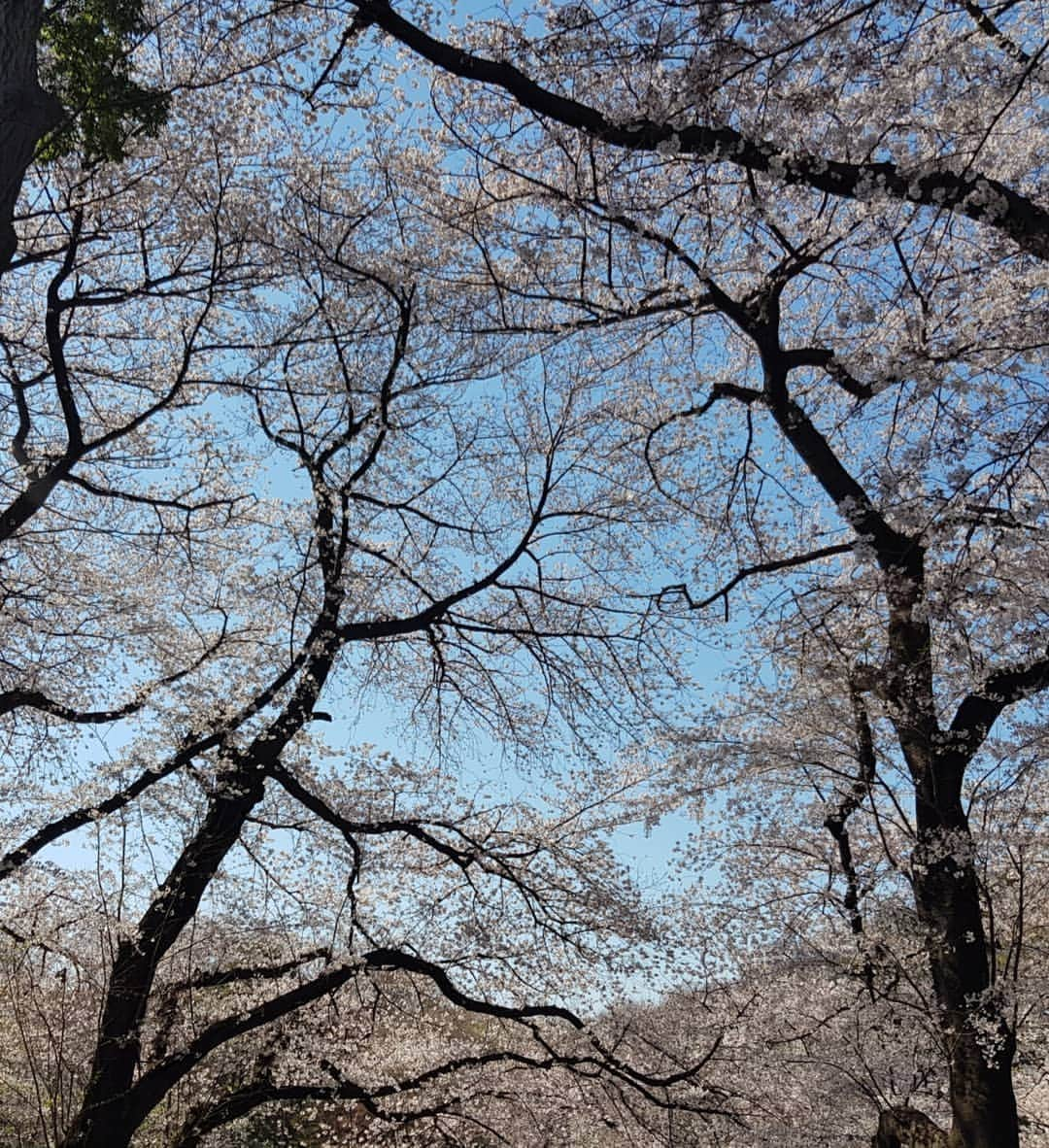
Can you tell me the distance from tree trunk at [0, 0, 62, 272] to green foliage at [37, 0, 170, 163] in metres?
1.54

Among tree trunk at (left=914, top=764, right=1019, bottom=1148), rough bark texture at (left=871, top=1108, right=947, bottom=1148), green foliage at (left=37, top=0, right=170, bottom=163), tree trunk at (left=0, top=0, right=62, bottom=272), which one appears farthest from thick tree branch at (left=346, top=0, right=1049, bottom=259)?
rough bark texture at (left=871, top=1108, right=947, bottom=1148)

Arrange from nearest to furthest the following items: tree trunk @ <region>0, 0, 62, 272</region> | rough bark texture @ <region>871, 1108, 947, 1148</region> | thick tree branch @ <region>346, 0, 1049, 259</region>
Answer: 1. tree trunk @ <region>0, 0, 62, 272</region>
2. thick tree branch @ <region>346, 0, 1049, 259</region>
3. rough bark texture @ <region>871, 1108, 947, 1148</region>

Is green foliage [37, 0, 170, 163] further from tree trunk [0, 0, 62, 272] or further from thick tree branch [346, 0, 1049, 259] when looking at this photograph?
thick tree branch [346, 0, 1049, 259]

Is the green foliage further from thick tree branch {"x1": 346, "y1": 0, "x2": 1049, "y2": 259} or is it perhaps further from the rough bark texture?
the rough bark texture

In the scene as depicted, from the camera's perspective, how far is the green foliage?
5539 mm

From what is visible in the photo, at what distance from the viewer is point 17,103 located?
388 centimetres

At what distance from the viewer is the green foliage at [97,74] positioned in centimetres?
554

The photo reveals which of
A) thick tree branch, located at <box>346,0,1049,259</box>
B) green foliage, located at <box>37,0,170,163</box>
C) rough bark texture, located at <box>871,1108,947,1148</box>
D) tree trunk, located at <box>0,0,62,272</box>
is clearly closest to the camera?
tree trunk, located at <box>0,0,62,272</box>

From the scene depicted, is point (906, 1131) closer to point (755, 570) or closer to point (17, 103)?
point (755, 570)

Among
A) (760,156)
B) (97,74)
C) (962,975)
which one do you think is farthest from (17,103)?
(962,975)

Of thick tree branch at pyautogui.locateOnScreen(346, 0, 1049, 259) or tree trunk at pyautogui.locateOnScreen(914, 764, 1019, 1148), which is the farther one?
tree trunk at pyautogui.locateOnScreen(914, 764, 1019, 1148)

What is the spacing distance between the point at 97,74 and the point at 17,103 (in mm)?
2026

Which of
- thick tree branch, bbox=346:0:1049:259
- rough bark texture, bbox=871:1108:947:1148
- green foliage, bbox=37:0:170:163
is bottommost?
rough bark texture, bbox=871:1108:947:1148

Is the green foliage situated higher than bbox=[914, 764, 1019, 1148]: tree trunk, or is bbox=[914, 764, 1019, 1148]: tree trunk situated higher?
the green foliage
